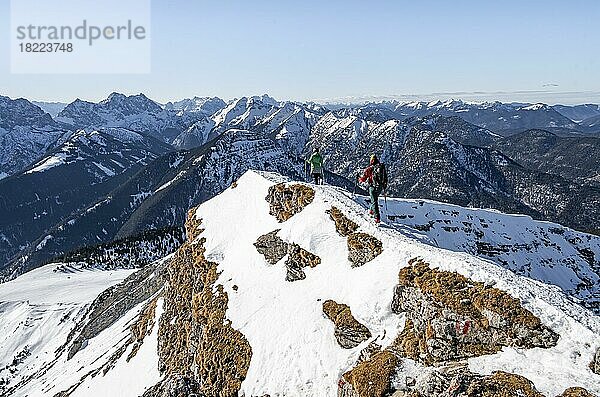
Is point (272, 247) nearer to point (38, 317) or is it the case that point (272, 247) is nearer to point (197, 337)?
point (197, 337)

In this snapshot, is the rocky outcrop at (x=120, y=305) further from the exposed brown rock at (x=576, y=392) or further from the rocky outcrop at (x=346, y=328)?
the exposed brown rock at (x=576, y=392)

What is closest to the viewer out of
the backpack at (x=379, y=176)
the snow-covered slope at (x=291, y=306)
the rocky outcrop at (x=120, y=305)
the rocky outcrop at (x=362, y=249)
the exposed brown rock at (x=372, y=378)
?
the exposed brown rock at (x=372, y=378)

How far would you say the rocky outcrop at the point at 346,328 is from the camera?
23.4 m

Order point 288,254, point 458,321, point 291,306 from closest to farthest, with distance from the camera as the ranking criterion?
point 458,321, point 291,306, point 288,254

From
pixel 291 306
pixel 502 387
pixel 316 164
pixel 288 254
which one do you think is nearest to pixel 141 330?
pixel 288 254

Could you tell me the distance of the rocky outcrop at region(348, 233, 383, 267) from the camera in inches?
1086

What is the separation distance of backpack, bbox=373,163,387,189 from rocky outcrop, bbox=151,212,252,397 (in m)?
13.8

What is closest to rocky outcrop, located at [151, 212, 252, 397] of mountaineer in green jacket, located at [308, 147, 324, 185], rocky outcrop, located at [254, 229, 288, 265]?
rocky outcrop, located at [254, 229, 288, 265]

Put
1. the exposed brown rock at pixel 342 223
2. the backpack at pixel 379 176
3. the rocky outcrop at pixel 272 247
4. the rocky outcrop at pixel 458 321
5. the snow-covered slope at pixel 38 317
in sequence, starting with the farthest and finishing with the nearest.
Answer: the snow-covered slope at pixel 38 317 < the rocky outcrop at pixel 272 247 < the exposed brown rock at pixel 342 223 < the backpack at pixel 379 176 < the rocky outcrop at pixel 458 321

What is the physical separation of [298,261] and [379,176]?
28.4ft

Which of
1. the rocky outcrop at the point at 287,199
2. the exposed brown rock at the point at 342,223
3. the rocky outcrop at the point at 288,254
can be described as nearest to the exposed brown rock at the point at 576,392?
the exposed brown rock at the point at 342,223

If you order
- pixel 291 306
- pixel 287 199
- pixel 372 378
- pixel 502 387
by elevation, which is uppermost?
pixel 287 199

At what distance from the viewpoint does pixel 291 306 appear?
2845cm

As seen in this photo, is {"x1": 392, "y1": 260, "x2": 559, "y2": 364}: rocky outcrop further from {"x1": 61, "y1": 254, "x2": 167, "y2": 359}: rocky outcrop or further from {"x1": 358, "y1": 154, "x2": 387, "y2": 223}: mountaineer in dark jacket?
{"x1": 61, "y1": 254, "x2": 167, "y2": 359}: rocky outcrop
